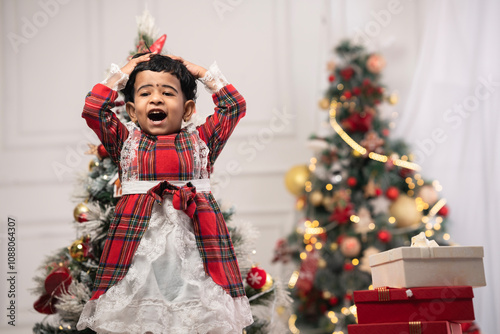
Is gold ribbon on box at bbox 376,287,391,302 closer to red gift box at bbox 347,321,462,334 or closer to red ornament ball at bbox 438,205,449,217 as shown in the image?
red gift box at bbox 347,321,462,334

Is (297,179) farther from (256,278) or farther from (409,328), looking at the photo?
(409,328)

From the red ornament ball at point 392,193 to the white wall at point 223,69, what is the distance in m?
0.79

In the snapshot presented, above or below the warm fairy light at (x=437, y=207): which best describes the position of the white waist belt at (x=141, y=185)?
above

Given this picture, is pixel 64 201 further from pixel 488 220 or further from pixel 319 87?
pixel 488 220

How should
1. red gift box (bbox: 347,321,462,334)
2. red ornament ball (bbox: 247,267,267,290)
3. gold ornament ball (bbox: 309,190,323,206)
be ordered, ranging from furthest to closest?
gold ornament ball (bbox: 309,190,323,206) < red ornament ball (bbox: 247,267,267,290) < red gift box (bbox: 347,321,462,334)

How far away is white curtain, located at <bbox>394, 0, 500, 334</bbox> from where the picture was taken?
2787 millimetres

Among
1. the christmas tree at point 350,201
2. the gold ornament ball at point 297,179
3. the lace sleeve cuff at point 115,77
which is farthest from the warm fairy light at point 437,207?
the lace sleeve cuff at point 115,77

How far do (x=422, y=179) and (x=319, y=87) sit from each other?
3.46ft

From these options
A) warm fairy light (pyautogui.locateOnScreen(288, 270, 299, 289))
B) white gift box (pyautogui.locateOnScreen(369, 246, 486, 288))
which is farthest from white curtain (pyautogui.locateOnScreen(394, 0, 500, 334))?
white gift box (pyautogui.locateOnScreen(369, 246, 486, 288))

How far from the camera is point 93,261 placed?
6.82ft

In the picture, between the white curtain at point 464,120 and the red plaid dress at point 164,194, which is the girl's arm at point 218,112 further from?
the white curtain at point 464,120

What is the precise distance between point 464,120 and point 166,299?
88.2 inches

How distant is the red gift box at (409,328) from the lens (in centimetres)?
149

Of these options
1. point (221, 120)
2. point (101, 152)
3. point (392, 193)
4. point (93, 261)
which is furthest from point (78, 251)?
point (392, 193)
